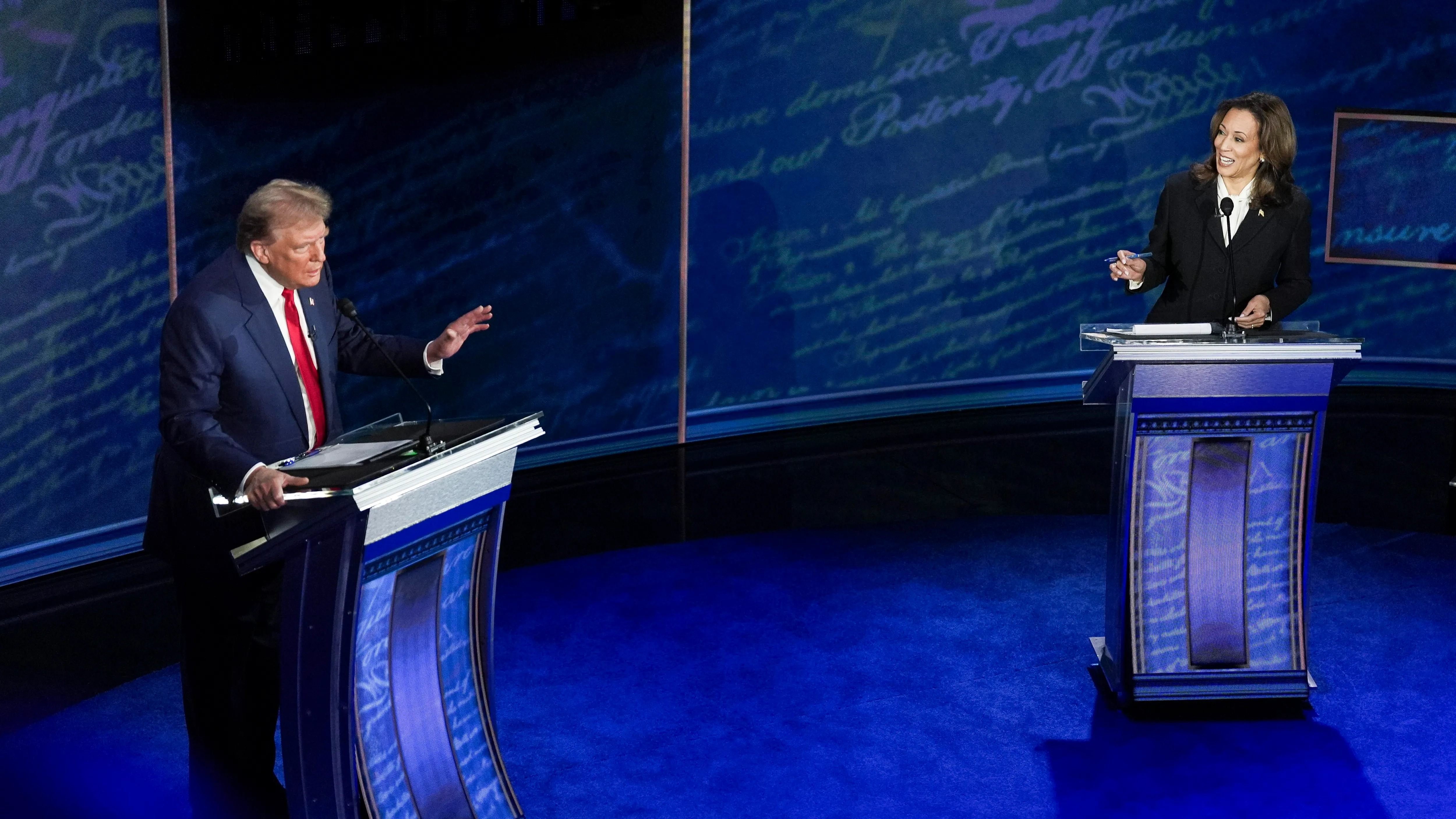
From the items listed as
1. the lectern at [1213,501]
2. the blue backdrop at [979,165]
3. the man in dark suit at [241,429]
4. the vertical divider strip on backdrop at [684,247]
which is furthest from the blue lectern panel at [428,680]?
the blue backdrop at [979,165]

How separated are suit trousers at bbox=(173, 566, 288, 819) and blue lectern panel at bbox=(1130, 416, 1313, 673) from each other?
2076 mm

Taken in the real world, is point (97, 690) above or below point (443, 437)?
below

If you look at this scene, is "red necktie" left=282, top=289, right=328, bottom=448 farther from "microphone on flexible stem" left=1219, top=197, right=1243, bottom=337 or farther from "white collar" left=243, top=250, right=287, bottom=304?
"microphone on flexible stem" left=1219, top=197, right=1243, bottom=337

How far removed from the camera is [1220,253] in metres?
3.76

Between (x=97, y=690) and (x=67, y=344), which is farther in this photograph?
(x=67, y=344)

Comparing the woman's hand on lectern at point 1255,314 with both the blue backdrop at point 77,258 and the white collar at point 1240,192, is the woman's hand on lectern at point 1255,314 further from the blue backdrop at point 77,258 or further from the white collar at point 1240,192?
the blue backdrop at point 77,258

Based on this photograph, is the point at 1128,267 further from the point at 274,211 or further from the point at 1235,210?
the point at 274,211

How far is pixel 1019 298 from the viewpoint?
6.77m

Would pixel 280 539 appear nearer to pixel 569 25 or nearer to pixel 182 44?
pixel 182 44

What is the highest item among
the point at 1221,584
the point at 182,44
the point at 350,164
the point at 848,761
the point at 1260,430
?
the point at 182,44

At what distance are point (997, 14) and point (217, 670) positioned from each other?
486cm

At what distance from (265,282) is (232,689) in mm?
811

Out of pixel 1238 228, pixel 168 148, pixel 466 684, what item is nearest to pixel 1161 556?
pixel 1238 228

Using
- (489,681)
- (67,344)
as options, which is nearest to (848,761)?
(489,681)
